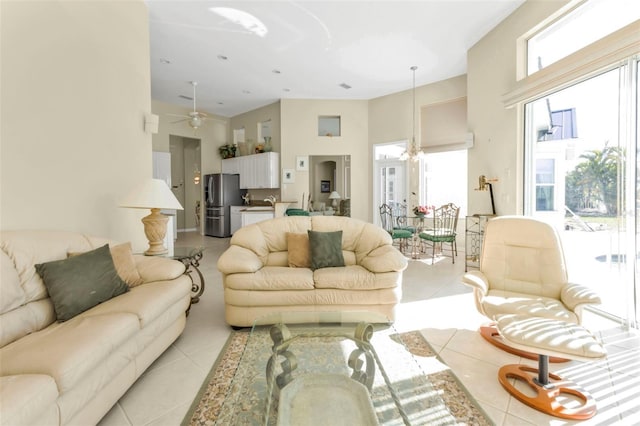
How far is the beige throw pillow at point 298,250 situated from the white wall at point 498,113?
294 centimetres

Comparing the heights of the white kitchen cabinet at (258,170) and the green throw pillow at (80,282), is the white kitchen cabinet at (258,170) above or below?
above

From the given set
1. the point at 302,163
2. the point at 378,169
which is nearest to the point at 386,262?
the point at 378,169

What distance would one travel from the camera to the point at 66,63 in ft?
8.15

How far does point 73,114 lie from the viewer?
2.55 m

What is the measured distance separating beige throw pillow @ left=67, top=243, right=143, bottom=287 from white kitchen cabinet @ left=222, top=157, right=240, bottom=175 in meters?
6.15

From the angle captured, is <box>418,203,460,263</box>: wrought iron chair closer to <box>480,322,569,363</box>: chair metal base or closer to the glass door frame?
the glass door frame

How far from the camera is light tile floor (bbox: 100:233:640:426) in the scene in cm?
162

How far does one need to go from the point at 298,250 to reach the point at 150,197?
1494mm

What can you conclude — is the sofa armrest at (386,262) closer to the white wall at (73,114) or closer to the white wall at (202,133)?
the white wall at (73,114)

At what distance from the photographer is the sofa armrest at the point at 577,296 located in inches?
76.2

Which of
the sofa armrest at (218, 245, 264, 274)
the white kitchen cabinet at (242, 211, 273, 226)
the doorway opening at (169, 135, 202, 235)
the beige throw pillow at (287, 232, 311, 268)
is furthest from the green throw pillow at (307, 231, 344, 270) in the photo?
the doorway opening at (169, 135, 202, 235)

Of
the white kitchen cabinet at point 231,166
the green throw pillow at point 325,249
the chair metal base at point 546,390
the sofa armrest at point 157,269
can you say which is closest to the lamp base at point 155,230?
the sofa armrest at point 157,269

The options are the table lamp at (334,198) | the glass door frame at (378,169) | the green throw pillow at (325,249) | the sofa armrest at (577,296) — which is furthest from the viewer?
the table lamp at (334,198)

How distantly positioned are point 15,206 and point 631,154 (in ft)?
16.6
